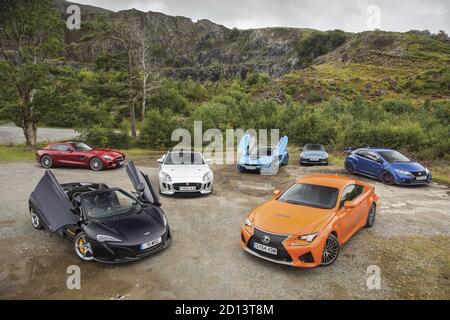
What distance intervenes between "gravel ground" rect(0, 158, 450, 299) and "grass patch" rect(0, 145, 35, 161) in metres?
10.5

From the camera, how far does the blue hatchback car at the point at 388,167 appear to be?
12688mm

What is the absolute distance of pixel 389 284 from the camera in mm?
5363

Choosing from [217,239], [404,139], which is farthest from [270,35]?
[217,239]

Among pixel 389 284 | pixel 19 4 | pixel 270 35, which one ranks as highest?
pixel 270 35

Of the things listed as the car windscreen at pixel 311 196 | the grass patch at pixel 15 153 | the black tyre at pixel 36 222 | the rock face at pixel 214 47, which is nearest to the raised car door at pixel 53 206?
the black tyre at pixel 36 222

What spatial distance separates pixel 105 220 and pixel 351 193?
5287 millimetres

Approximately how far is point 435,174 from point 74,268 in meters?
16.0

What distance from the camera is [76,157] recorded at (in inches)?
597

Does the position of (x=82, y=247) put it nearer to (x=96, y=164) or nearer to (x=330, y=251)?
(x=330, y=251)

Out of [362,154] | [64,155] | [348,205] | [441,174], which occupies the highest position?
[362,154]

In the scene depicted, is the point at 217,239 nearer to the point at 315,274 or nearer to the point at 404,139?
the point at 315,274

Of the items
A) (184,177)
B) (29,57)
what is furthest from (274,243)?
(29,57)

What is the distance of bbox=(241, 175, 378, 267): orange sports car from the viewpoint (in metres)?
5.56

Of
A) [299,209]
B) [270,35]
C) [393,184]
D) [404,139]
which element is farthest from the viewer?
[270,35]
